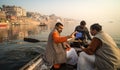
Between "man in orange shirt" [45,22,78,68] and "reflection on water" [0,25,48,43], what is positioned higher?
"man in orange shirt" [45,22,78,68]

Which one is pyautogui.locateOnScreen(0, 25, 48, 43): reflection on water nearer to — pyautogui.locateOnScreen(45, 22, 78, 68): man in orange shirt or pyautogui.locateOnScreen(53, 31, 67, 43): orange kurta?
pyautogui.locateOnScreen(45, 22, 78, 68): man in orange shirt

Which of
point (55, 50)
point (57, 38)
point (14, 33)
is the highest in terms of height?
point (57, 38)

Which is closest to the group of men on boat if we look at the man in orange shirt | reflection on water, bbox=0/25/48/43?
the man in orange shirt

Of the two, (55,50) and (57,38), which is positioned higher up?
(57,38)

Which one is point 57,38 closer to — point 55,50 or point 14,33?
point 55,50

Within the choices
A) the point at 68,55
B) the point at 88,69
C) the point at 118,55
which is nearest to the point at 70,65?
the point at 68,55

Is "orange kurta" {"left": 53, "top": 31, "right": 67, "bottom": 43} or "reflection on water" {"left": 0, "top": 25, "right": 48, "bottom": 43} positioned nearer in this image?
"orange kurta" {"left": 53, "top": 31, "right": 67, "bottom": 43}

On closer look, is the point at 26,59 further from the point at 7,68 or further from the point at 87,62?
the point at 87,62

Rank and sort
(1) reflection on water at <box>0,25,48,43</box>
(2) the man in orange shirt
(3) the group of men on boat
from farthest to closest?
(1) reflection on water at <box>0,25,48,43</box> < (2) the man in orange shirt < (3) the group of men on boat

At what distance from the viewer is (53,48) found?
599cm

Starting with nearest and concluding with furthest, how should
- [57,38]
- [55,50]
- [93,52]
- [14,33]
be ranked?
[93,52], [57,38], [55,50], [14,33]

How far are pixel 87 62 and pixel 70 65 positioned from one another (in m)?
1.57

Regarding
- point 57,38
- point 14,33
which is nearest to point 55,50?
point 57,38

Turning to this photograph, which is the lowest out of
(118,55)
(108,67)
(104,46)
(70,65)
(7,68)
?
(7,68)
